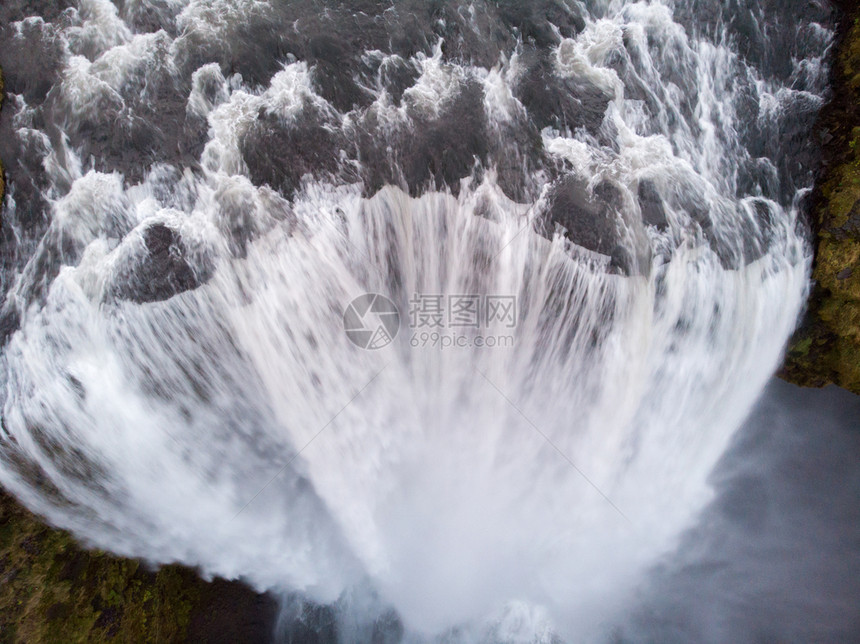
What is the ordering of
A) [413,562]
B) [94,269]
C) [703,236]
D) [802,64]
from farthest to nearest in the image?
1. [413,562]
2. [802,64]
3. [703,236]
4. [94,269]

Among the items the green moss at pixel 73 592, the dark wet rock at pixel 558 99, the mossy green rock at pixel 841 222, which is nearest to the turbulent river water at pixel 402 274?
the dark wet rock at pixel 558 99

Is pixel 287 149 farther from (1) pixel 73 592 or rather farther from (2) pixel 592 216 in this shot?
(1) pixel 73 592

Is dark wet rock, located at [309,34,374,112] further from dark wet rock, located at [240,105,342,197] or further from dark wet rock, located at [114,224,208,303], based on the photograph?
dark wet rock, located at [114,224,208,303]

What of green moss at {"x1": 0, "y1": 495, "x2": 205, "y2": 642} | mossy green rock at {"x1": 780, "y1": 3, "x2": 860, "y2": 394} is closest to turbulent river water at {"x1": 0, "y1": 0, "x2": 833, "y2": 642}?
mossy green rock at {"x1": 780, "y1": 3, "x2": 860, "y2": 394}

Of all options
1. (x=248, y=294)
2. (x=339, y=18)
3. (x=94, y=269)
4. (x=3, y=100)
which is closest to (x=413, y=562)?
(x=248, y=294)

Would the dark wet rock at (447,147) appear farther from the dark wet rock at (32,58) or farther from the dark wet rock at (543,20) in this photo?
the dark wet rock at (32,58)

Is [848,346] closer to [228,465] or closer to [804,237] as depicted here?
[804,237]

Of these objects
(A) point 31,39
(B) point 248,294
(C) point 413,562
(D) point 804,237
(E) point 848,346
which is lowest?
(C) point 413,562
